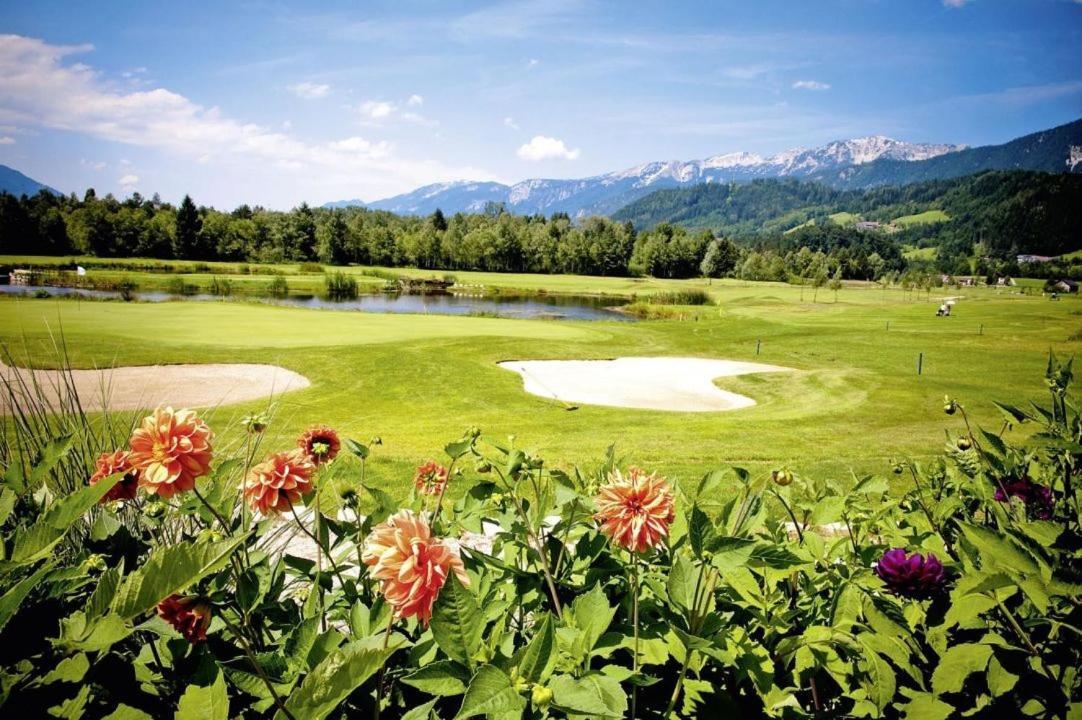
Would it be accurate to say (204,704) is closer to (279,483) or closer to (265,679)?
(265,679)

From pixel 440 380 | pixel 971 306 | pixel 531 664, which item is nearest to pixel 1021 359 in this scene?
pixel 440 380

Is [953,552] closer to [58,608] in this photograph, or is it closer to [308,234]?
[58,608]

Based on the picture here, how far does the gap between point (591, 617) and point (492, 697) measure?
332mm

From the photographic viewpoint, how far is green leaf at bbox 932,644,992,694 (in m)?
1.07

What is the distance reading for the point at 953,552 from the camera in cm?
176

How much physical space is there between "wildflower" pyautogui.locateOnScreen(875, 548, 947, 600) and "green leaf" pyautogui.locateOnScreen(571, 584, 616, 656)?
0.77 metres

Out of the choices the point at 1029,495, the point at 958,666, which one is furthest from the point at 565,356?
the point at 958,666

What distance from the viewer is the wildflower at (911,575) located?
52.7 inches

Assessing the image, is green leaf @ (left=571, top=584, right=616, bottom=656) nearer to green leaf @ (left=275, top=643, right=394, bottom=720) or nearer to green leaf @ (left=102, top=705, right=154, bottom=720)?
green leaf @ (left=275, top=643, right=394, bottom=720)

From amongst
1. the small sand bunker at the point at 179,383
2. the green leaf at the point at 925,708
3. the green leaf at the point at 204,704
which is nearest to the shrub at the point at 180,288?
the small sand bunker at the point at 179,383

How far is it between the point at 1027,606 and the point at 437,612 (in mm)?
1354

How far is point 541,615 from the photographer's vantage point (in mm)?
1340

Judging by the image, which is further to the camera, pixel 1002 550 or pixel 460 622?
pixel 1002 550

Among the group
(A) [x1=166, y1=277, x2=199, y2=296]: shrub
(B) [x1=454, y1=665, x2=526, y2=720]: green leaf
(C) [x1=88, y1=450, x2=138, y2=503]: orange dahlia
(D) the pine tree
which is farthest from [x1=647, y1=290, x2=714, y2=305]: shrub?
(D) the pine tree
